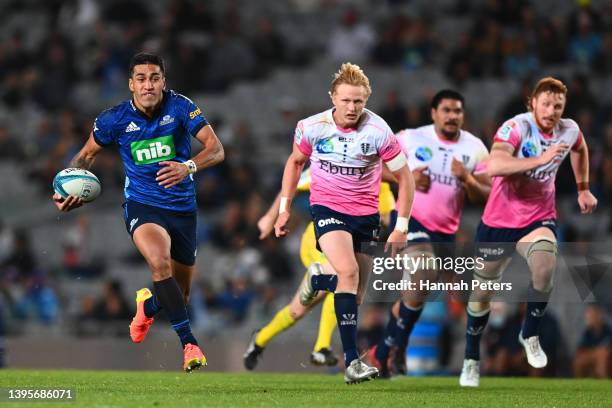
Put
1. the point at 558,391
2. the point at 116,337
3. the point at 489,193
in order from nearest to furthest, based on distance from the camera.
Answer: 1. the point at 558,391
2. the point at 489,193
3. the point at 116,337

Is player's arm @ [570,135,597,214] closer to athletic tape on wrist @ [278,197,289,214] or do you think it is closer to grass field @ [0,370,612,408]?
grass field @ [0,370,612,408]

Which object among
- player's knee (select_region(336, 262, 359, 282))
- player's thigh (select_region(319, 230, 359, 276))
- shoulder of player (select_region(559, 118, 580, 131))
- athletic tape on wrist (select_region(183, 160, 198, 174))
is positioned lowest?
player's knee (select_region(336, 262, 359, 282))

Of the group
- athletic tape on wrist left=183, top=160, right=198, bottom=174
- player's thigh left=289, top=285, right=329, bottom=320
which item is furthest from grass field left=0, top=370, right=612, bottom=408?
athletic tape on wrist left=183, top=160, right=198, bottom=174

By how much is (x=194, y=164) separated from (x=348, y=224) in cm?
129

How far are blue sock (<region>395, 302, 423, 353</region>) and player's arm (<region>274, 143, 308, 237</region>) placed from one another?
2.36 metres

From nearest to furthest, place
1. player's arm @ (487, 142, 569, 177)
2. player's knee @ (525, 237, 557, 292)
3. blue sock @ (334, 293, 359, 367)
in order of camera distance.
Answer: blue sock @ (334, 293, 359, 367)
player's arm @ (487, 142, 569, 177)
player's knee @ (525, 237, 557, 292)

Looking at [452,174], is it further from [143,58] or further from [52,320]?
[52,320]

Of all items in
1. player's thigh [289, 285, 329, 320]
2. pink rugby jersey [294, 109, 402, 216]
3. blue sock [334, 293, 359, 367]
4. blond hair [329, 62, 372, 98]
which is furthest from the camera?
player's thigh [289, 285, 329, 320]

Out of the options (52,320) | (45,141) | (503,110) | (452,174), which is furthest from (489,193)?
(45,141)

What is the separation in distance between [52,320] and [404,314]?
739 cm

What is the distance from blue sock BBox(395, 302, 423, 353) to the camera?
39.8 ft

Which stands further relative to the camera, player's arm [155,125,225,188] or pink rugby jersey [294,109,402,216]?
pink rugby jersey [294,109,402,216]

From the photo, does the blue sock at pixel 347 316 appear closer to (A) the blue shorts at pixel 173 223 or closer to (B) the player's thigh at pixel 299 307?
(A) the blue shorts at pixel 173 223

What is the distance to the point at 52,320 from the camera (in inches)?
709
